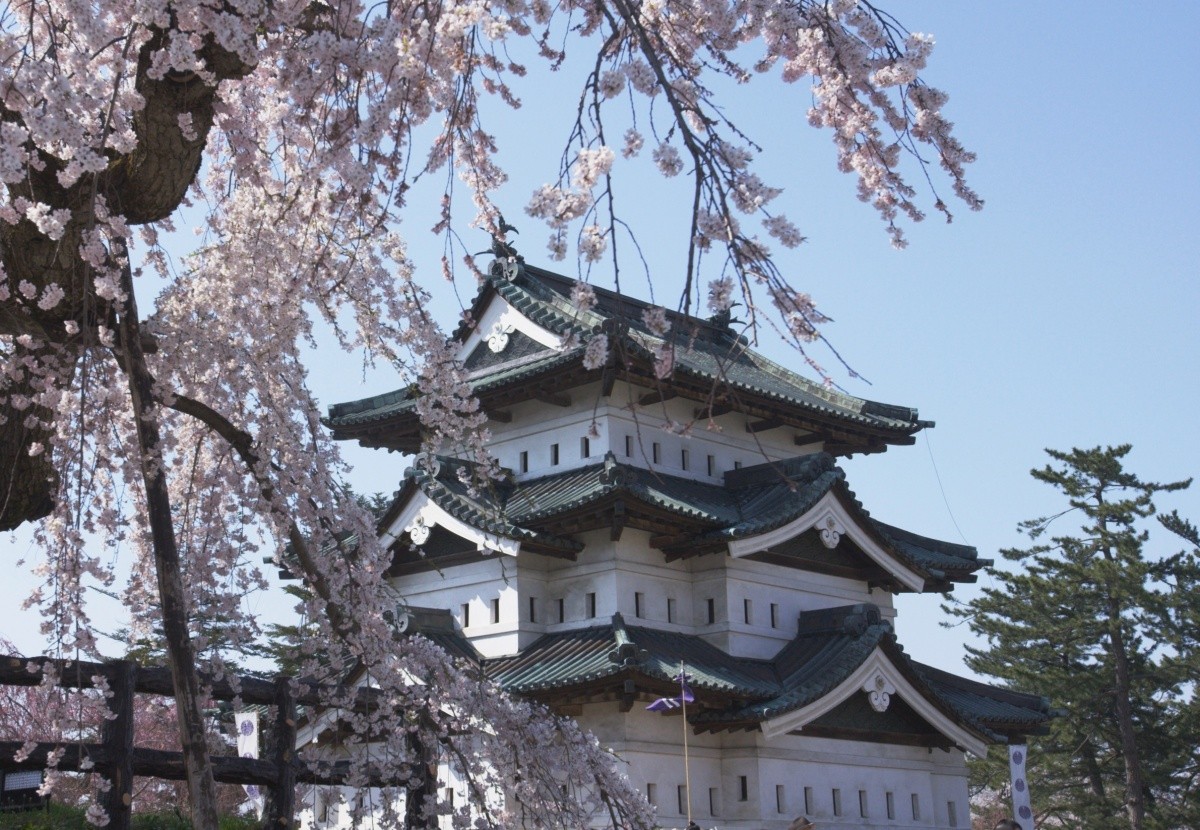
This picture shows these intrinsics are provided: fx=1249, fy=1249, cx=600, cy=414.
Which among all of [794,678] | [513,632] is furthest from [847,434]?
[513,632]

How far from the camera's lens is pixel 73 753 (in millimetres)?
6418

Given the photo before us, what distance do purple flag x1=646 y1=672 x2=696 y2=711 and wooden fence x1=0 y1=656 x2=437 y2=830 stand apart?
664cm

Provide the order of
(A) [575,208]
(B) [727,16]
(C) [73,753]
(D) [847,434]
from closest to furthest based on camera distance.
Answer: (A) [575,208], (B) [727,16], (C) [73,753], (D) [847,434]

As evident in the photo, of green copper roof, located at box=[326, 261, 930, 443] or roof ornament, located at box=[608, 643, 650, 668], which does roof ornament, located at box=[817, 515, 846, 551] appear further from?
roof ornament, located at box=[608, 643, 650, 668]

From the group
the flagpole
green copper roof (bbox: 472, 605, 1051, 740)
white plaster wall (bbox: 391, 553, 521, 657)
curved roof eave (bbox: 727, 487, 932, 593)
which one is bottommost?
the flagpole

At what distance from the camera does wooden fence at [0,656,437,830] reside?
632 cm

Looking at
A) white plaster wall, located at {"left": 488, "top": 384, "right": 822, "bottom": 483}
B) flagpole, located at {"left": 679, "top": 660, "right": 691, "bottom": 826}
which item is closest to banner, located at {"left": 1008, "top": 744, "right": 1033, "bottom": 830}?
white plaster wall, located at {"left": 488, "top": 384, "right": 822, "bottom": 483}

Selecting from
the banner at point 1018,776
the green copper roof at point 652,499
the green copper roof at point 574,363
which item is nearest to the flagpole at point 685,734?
the green copper roof at point 652,499

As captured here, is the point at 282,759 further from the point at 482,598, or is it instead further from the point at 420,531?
the point at 482,598

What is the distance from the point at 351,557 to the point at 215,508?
2.55 ft

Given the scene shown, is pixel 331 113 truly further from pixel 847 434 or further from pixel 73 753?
pixel 847 434

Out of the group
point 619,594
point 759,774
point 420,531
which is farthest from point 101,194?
point 759,774

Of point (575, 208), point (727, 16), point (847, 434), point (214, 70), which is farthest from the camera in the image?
point (847, 434)

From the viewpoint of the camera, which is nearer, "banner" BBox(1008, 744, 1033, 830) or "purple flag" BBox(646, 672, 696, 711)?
"purple flag" BBox(646, 672, 696, 711)
